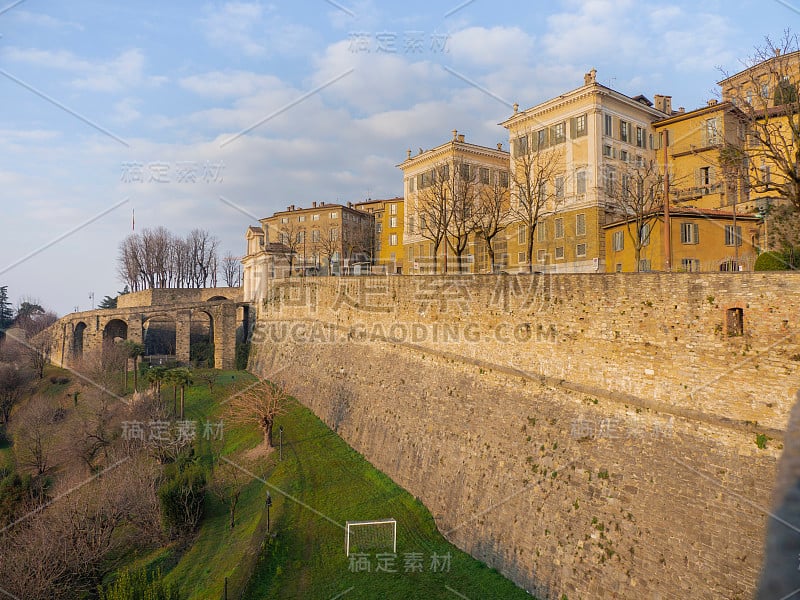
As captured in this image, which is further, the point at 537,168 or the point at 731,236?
the point at 537,168

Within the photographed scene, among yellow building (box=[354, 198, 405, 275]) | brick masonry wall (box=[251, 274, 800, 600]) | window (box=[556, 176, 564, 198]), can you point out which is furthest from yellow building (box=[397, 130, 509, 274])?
brick masonry wall (box=[251, 274, 800, 600])

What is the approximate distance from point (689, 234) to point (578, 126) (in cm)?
1172

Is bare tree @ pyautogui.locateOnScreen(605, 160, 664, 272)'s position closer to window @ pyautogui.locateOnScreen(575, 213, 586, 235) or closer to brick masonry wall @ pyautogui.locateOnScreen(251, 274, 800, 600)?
window @ pyautogui.locateOnScreen(575, 213, 586, 235)

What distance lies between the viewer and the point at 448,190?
41250mm

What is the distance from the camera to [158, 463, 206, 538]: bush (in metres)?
21.4

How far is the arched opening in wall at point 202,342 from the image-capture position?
165ft

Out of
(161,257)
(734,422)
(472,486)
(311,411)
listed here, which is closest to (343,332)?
(311,411)

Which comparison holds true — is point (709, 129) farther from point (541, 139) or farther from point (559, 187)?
point (541, 139)

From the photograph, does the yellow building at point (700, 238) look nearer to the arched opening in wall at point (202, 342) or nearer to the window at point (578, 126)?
the window at point (578, 126)

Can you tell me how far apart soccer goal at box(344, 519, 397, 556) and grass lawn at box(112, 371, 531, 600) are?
0.32 m

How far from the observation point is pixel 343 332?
30.8 metres

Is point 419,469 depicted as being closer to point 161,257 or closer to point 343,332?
point 343,332

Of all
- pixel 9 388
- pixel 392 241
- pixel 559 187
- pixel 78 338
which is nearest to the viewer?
pixel 559 187

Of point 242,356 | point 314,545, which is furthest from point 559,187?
point 242,356
